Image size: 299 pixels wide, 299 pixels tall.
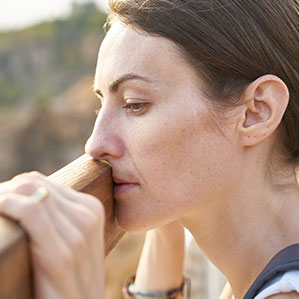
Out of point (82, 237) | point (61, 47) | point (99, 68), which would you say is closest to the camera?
point (82, 237)

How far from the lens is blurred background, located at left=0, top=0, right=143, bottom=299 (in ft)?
54.6

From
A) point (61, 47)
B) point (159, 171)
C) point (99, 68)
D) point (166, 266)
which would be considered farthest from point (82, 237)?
point (61, 47)

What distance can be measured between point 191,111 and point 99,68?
0.29 meters

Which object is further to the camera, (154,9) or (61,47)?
(61,47)

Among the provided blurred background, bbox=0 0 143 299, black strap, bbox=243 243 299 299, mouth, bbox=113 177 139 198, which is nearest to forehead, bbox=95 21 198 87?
mouth, bbox=113 177 139 198

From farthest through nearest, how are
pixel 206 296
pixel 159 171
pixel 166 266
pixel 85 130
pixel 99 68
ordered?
pixel 85 130
pixel 206 296
pixel 166 266
pixel 99 68
pixel 159 171

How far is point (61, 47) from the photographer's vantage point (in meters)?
25.5

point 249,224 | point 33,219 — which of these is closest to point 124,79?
point 249,224

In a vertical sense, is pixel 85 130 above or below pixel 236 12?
below

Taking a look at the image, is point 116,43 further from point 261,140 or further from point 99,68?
point 261,140

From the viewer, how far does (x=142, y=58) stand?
1310 mm

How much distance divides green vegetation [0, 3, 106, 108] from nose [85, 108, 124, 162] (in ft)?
73.3

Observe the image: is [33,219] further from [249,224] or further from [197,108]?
[249,224]

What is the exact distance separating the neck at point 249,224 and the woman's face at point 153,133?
16cm
